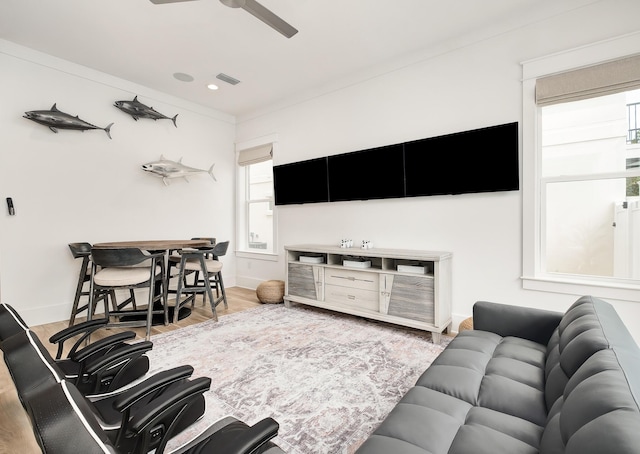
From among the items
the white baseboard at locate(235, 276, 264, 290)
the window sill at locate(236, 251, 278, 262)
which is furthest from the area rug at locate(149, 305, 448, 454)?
the white baseboard at locate(235, 276, 264, 290)

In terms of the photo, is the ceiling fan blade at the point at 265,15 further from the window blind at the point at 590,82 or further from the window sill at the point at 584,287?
the window sill at the point at 584,287

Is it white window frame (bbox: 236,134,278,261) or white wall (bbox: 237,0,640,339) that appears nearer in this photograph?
white wall (bbox: 237,0,640,339)

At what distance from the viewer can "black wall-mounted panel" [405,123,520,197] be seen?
2887 millimetres

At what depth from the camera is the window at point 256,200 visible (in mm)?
5238

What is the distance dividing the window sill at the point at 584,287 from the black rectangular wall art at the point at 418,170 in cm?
91

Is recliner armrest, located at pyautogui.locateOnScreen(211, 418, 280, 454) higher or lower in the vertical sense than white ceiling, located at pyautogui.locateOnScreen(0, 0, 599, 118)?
lower

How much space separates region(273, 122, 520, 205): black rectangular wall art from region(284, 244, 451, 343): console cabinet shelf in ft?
2.55

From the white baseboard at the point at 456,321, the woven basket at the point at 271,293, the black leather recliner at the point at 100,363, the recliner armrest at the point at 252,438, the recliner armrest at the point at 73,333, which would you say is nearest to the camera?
the recliner armrest at the point at 252,438

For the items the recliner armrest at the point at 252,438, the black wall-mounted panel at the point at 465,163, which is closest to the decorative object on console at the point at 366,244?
the black wall-mounted panel at the point at 465,163

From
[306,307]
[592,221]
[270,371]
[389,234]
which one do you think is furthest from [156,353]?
[592,221]

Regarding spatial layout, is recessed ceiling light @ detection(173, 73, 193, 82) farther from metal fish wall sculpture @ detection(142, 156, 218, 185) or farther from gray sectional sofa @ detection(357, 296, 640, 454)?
gray sectional sofa @ detection(357, 296, 640, 454)

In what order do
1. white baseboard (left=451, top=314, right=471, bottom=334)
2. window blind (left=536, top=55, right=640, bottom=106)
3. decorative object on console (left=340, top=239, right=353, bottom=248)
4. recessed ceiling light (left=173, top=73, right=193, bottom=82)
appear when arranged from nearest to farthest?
window blind (left=536, top=55, right=640, bottom=106) < white baseboard (left=451, top=314, right=471, bottom=334) < decorative object on console (left=340, top=239, right=353, bottom=248) < recessed ceiling light (left=173, top=73, right=193, bottom=82)

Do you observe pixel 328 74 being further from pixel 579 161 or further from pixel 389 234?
pixel 579 161

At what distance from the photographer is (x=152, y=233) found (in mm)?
4520
